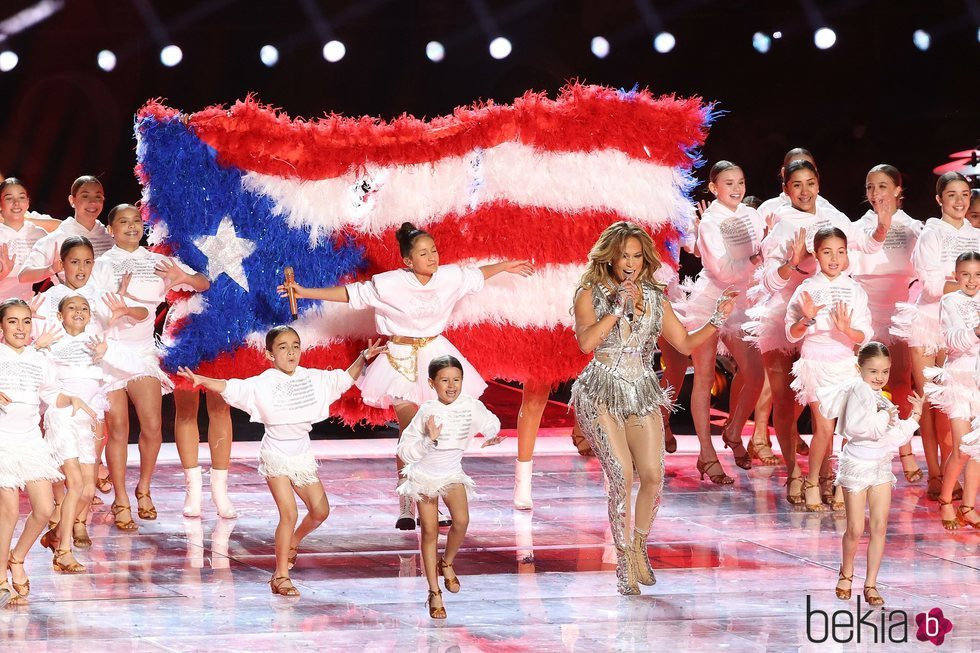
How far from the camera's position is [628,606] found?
5.01 metres

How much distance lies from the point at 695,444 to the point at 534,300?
108 inches

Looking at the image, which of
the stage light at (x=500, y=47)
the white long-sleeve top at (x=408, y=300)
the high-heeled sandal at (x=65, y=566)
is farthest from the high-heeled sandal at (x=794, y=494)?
the stage light at (x=500, y=47)

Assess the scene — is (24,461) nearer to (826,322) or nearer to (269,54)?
(826,322)

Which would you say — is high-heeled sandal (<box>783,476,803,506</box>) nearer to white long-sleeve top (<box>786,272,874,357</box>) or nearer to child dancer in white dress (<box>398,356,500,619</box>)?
white long-sleeve top (<box>786,272,874,357</box>)

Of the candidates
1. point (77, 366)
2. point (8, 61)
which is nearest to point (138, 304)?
point (77, 366)

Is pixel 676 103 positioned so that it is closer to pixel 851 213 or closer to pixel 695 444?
pixel 695 444

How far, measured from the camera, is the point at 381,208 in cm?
632

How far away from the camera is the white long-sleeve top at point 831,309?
6.43 m

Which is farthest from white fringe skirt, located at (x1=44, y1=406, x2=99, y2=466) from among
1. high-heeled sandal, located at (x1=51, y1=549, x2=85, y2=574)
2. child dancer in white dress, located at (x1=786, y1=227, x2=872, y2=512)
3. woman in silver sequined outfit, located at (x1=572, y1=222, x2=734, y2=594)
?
child dancer in white dress, located at (x1=786, y1=227, x2=872, y2=512)

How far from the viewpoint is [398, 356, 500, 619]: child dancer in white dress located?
502 centimetres

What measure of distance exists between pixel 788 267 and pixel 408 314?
1857 mm

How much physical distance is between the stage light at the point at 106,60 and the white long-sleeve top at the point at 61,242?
3.08 metres

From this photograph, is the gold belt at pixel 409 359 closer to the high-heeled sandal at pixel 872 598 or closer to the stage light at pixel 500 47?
the high-heeled sandal at pixel 872 598

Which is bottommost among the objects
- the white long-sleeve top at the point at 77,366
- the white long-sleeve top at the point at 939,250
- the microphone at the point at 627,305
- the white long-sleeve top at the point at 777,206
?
the white long-sleeve top at the point at 77,366
